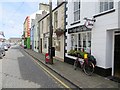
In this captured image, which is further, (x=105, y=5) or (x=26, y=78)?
(x=105, y=5)

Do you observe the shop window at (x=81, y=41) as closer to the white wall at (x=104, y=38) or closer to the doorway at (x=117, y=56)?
the white wall at (x=104, y=38)

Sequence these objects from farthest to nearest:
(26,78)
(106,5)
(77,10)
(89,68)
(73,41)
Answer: (73,41) < (77,10) < (89,68) < (106,5) < (26,78)

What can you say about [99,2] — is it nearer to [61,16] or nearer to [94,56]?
[94,56]

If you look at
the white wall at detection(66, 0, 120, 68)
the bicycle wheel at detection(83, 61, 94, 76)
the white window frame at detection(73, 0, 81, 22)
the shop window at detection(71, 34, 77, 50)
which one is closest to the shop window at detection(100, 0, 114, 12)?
the white wall at detection(66, 0, 120, 68)

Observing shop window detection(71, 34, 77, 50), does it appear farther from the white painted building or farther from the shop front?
the white painted building

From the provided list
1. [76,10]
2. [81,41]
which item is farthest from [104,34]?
[76,10]

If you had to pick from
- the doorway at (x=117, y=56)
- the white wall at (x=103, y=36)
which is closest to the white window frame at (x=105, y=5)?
the white wall at (x=103, y=36)

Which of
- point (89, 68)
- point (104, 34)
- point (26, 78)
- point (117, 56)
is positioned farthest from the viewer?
point (89, 68)

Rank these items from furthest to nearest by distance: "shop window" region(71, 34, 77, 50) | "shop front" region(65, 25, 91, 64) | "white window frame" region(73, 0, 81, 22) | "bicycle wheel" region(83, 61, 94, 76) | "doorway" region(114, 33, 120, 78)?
"shop window" region(71, 34, 77, 50), "white window frame" region(73, 0, 81, 22), "shop front" region(65, 25, 91, 64), "bicycle wheel" region(83, 61, 94, 76), "doorway" region(114, 33, 120, 78)

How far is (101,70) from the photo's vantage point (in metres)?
8.80

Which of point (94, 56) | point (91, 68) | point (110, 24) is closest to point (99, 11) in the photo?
point (110, 24)

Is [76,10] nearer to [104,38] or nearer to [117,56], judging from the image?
[104,38]

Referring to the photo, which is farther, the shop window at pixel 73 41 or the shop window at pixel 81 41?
the shop window at pixel 73 41

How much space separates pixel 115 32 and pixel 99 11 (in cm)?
177
